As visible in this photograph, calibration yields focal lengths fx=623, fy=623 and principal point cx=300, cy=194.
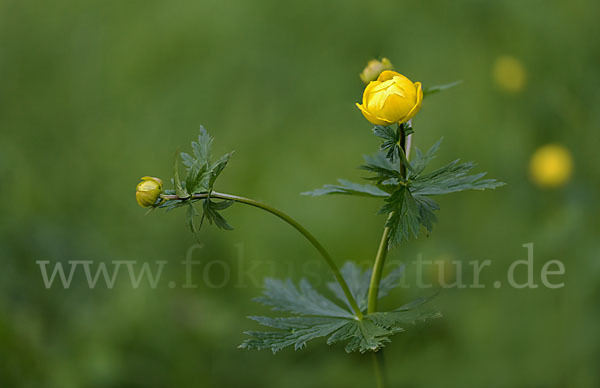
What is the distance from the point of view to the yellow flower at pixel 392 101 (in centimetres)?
63

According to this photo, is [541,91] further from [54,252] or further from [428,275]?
[54,252]

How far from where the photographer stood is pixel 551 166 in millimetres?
1740

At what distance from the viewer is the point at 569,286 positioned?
159 centimetres

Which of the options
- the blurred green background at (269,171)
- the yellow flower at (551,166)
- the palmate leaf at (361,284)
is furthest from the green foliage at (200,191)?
the yellow flower at (551,166)

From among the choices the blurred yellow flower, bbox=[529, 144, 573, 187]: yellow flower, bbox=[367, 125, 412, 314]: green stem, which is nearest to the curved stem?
bbox=[367, 125, 412, 314]: green stem

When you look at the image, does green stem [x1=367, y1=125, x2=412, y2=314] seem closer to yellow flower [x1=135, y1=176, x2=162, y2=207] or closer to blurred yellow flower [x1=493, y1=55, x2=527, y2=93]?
yellow flower [x1=135, y1=176, x2=162, y2=207]

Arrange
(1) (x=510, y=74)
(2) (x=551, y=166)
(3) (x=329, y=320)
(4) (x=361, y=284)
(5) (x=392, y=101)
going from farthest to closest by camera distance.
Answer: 1. (1) (x=510, y=74)
2. (2) (x=551, y=166)
3. (4) (x=361, y=284)
4. (3) (x=329, y=320)
5. (5) (x=392, y=101)

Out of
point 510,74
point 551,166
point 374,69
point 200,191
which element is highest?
point 510,74

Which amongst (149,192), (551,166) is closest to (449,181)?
(149,192)

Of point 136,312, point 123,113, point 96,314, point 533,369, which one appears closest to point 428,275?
point 533,369

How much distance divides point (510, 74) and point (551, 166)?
39 centimetres

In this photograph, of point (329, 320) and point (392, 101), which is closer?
point (392, 101)

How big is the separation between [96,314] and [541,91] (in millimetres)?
1411

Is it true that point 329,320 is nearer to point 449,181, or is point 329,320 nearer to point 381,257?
point 381,257
